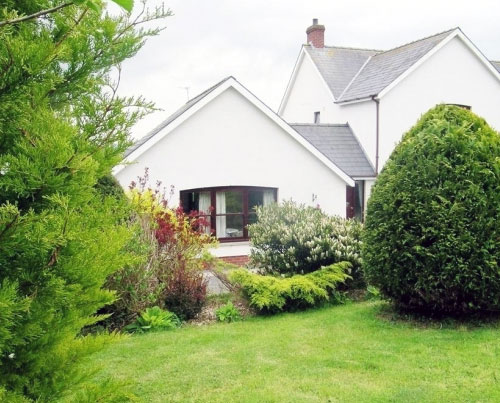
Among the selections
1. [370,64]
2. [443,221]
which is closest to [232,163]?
[443,221]

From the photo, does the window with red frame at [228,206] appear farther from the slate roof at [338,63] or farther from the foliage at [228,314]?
the slate roof at [338,63]

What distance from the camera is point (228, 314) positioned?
938 centimetres

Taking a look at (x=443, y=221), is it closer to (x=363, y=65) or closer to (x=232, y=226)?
(x=232, y=226)

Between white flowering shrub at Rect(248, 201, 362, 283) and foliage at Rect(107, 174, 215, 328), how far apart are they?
1375 mm

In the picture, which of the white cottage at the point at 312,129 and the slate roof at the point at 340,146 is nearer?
the white cottage at the point at 312,129

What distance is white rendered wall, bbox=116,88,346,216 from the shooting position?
15.4 m

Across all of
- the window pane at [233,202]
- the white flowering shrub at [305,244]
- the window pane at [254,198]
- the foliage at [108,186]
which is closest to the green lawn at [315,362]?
the white flowering shrub at [305,244]

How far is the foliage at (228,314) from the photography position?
9.31 m

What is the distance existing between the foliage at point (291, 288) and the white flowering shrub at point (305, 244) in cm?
48

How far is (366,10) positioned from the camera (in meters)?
14.9

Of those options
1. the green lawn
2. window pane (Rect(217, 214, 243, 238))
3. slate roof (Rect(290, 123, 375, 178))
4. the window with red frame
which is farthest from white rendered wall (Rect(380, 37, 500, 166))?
the green lawn

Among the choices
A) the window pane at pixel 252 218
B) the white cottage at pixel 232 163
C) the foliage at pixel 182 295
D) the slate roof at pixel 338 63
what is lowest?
the foliage at pixel 182 295

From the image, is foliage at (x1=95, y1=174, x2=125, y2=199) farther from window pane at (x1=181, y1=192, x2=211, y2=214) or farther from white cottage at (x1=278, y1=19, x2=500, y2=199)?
white cottage at (x1=278, y1=19, x2=500, y2=199)

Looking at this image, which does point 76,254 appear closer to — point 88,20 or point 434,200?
point 88,20
